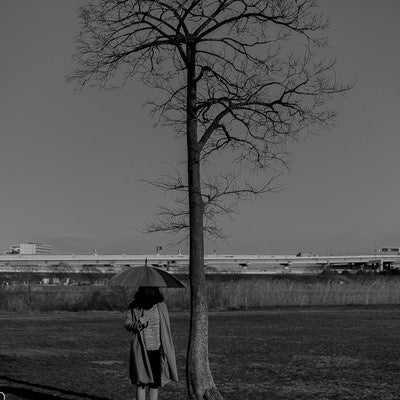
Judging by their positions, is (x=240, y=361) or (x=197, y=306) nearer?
(x=197, y=306)

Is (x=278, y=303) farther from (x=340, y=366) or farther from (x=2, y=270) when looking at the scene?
(x=2, y=270)

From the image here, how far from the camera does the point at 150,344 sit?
10992 millimetres

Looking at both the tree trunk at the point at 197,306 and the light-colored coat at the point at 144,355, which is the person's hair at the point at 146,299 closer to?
the light-colored coat at the point at 144,355

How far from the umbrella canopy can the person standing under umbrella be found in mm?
143

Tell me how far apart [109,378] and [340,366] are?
5552 mm

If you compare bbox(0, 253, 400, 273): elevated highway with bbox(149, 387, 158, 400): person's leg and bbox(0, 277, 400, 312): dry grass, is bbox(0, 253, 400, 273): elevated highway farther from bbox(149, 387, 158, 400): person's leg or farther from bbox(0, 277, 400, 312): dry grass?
bbox(149, 387, 158, 400): person's leg

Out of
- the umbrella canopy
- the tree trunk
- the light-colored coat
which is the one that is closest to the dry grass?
the tree trunk

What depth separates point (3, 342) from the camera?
25.8 m

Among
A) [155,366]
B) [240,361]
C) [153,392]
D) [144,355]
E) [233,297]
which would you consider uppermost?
[144,355]

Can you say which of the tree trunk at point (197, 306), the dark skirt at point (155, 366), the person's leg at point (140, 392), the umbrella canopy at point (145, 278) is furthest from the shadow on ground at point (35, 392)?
the umbrella canopy at point (145, 278)

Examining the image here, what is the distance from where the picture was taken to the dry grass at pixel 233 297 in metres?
51.4

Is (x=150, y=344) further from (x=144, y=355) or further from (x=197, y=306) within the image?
(x=197, y=306)

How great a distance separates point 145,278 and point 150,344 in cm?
90

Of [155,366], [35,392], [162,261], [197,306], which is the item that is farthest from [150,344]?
[162,261]
